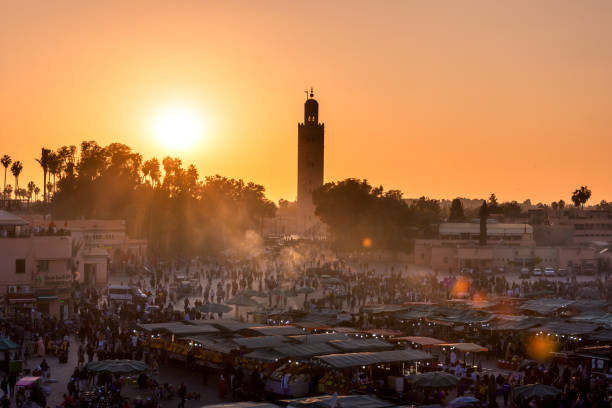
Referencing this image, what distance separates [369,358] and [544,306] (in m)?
16.4

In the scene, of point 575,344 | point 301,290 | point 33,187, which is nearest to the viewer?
point 575,344

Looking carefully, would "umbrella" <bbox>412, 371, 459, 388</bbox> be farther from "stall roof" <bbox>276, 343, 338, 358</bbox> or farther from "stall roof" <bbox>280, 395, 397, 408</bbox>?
"stall roof" <bbox>280, 395, 397, 408</bbox>

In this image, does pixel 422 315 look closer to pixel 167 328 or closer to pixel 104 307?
pixel 167 328

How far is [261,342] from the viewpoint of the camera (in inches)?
953

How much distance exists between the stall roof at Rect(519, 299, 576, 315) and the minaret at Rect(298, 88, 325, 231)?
8410cm

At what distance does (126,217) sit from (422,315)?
1858 inches

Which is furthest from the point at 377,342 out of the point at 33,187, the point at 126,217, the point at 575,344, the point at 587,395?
the point at 33,187

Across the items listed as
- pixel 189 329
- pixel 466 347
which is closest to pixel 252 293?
pixel 189 329

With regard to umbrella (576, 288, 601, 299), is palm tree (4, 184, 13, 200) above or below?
above

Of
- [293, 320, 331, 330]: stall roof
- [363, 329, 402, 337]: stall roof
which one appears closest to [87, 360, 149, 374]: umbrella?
[293, 320, 331, 330]: stall roof

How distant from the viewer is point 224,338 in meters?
26.3

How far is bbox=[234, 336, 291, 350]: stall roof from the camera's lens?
23844 millimetres

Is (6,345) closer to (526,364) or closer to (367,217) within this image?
(526,364)

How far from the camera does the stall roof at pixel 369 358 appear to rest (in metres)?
21.7
